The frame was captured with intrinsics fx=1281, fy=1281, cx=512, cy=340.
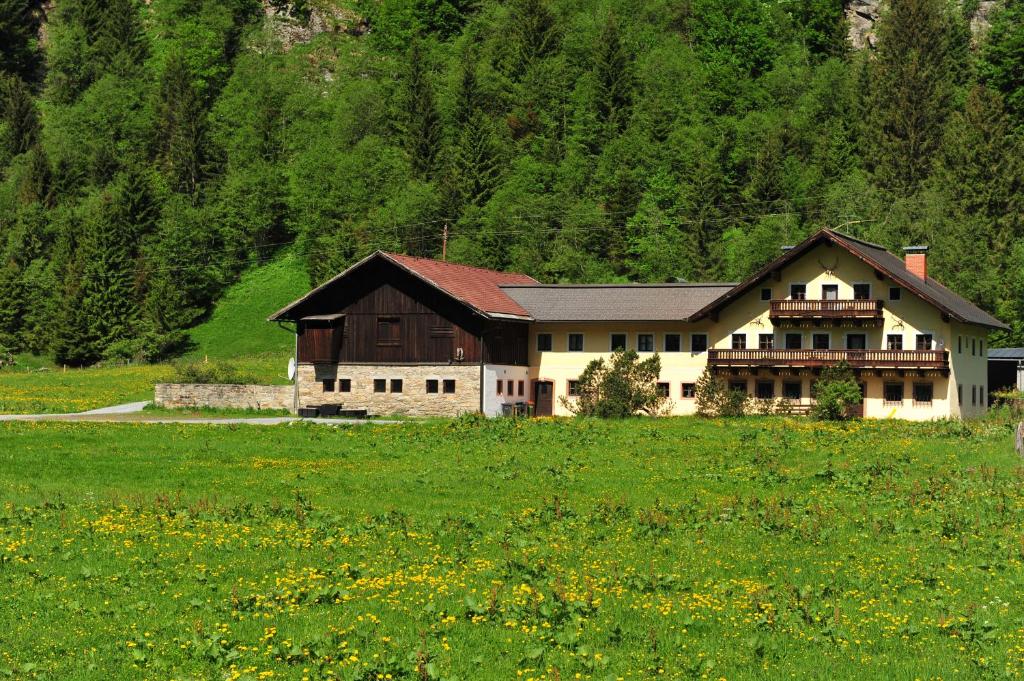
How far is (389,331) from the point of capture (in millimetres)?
70062

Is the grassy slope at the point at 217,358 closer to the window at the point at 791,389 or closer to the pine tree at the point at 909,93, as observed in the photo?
the window at the point at 791,389

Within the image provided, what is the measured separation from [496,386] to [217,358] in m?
41.8

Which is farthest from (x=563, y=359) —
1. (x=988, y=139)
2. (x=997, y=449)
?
(x=988, y=139)

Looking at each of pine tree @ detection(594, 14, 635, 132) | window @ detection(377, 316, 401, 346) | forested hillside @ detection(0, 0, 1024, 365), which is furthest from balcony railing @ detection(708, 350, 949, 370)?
pine tree @ detection(594, 14, 635, 132)

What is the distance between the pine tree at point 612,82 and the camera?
140 meters

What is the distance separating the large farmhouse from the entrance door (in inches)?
5.0

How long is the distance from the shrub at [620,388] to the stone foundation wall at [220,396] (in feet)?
52.7

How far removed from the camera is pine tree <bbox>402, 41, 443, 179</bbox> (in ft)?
438

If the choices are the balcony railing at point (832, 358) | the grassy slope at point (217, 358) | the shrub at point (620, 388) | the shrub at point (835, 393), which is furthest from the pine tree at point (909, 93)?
the grassy slope at point (217, 358)

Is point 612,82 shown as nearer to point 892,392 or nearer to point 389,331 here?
point 389,331

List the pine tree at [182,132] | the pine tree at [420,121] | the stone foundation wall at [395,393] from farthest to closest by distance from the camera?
1. the pine tree at [182,132]
2. the pine tree at [420,121]
3. the stone foundation wall at [395,393]

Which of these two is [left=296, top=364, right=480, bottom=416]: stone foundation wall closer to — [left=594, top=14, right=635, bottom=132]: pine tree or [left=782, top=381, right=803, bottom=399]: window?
[left=782, top=381, right=803, bottom=399]: window

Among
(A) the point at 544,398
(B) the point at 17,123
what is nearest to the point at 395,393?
(A) the point at 544,398

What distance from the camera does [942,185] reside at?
A: 109 meters
